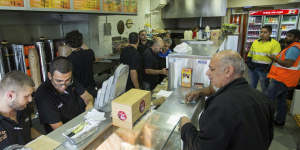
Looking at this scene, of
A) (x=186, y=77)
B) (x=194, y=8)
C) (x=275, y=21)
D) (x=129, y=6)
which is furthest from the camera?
(x=194, y=8)

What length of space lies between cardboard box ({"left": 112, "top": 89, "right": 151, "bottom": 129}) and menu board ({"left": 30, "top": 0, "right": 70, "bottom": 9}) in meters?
1.85

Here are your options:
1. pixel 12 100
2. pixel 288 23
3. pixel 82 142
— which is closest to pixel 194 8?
pixel 288 23

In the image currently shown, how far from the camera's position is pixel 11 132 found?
1364mm

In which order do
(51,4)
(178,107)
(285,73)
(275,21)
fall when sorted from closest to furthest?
(178,107)
(51,4)
(285,73)
(275,21)

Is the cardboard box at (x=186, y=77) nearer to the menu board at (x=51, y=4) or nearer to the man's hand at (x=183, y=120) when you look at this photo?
the man's hand at (x=183, y=120)

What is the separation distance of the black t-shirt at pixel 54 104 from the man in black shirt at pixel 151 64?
1598 millimetres

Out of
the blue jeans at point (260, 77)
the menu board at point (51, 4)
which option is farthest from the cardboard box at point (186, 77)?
the blue jeans at point (260, 77)

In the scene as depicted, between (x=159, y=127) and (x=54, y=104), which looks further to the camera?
(x=54, y=104)

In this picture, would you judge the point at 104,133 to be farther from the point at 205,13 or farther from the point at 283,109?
the point at 205,13

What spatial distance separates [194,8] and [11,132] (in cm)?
810

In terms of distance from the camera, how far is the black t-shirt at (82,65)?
286cm

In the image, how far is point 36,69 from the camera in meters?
2.55

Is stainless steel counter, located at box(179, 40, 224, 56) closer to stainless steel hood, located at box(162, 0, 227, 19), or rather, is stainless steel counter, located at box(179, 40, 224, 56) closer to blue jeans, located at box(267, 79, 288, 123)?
blue jeans, located at box(267, 79, 288, 123)

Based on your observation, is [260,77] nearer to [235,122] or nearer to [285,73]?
[285,73]
